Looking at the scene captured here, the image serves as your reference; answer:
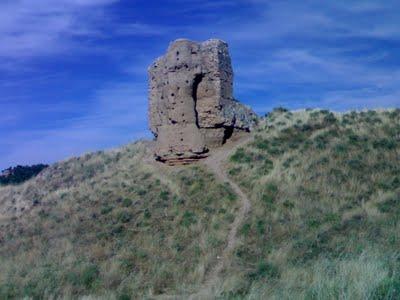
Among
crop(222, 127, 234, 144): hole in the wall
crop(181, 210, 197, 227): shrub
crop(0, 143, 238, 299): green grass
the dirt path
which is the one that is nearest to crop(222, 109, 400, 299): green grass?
the dirt path

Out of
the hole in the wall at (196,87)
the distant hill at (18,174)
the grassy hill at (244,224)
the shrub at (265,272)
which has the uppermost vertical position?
the hole in the wall at (196,87)

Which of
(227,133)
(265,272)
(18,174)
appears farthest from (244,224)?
(18,174)

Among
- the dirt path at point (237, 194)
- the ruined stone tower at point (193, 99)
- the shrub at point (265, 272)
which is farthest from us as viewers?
the ruined stone tower at point (193, 99)

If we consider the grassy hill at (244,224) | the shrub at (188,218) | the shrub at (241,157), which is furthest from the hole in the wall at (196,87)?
the shrub at (188,218)

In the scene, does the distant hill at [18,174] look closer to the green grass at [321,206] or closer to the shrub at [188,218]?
the green grass at [321,206]

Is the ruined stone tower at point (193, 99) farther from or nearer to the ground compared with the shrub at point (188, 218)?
farther from the ground

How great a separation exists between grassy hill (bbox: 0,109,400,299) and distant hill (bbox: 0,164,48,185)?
18826 mm

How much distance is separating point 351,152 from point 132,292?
12515mm

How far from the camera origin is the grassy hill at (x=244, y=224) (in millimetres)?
9766

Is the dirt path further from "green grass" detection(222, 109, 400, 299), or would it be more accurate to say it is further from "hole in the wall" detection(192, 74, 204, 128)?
"hole in the wall" detection(192, 74, 204, 128)

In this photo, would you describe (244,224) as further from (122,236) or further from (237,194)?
(122,236)

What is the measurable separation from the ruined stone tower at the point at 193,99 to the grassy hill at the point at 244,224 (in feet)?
3.60

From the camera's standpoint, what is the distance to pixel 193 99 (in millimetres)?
21875

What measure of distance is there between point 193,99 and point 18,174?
32.0 meters
